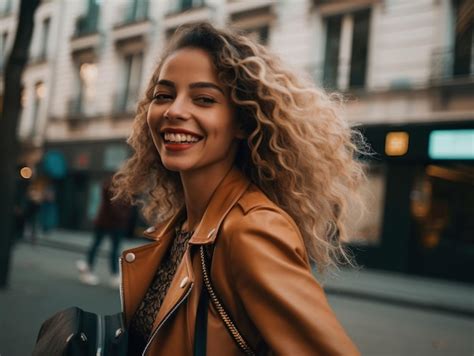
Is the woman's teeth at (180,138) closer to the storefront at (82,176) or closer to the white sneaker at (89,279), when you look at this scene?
the white sneaker at (89,279)

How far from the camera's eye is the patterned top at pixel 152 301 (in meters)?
1.53

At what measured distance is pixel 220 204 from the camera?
1419 millimetres

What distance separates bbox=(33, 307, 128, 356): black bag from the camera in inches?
52.1

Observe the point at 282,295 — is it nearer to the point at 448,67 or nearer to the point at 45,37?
the point at 448,67

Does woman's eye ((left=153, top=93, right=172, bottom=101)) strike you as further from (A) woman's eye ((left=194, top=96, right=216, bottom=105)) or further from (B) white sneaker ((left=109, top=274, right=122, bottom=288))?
(B) white sneaker ((left=109, top=274, right=122, bottom=288))

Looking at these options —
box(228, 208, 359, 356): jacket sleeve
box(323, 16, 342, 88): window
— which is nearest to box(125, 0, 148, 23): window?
box(323, 16, 342, 88): window

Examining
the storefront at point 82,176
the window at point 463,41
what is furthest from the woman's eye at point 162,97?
the storefront at point 82,176

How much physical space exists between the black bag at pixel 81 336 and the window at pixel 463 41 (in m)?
11.4

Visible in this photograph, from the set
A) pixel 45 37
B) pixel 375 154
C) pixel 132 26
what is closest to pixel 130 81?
pixel 132 26

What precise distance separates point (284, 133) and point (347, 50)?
39.8ft

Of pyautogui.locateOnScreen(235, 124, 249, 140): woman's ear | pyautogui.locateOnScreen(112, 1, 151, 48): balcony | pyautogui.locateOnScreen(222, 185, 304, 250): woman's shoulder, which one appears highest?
pyautogui.locateOnScreen(112, 1, 151, 48): balcony

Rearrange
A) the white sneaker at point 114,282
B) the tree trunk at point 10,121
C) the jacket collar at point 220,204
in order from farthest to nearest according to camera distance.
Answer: the white sneaker at point 114,282 < the tree trunk at point 10,121 < the jacket collar at point 220,204

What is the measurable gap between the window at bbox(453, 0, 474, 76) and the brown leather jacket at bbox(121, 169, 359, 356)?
11208 mm

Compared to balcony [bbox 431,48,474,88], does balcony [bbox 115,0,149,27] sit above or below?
above
